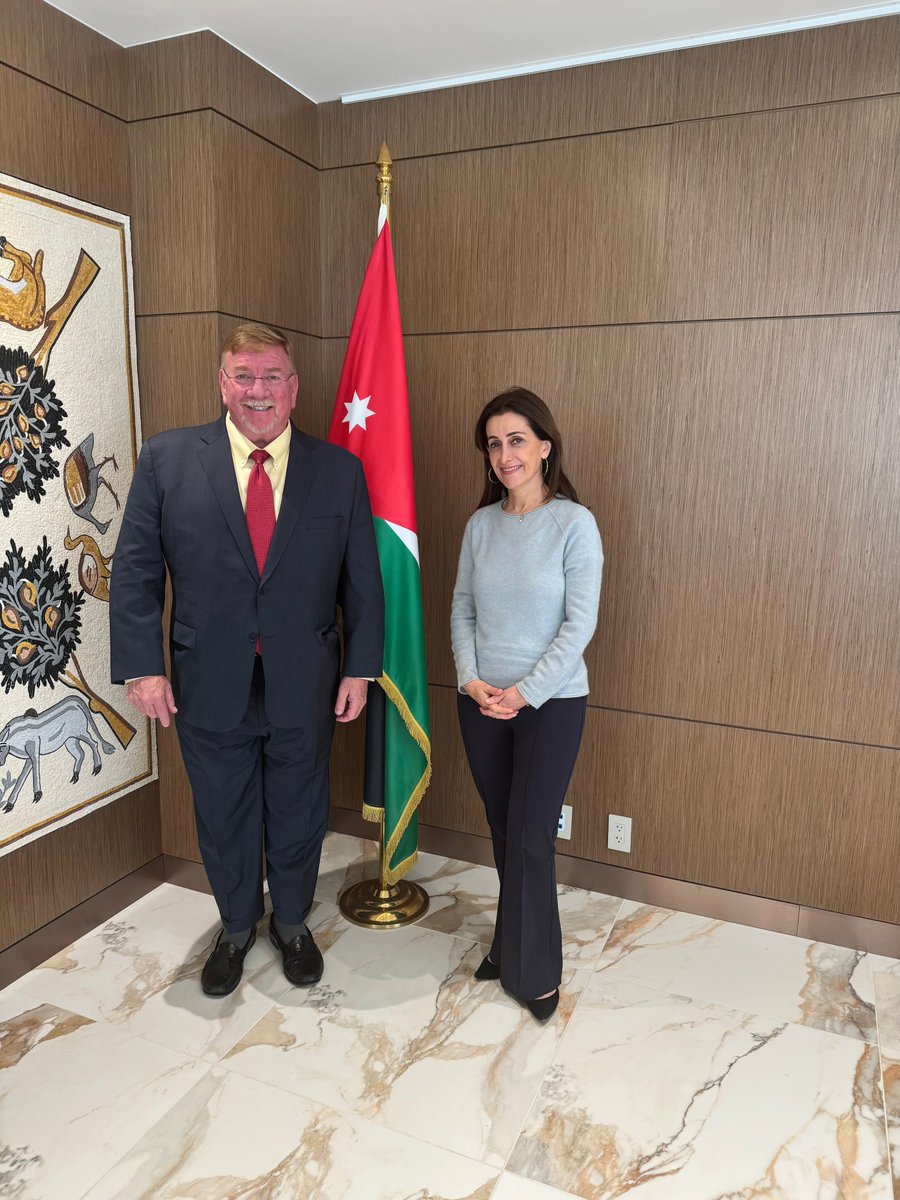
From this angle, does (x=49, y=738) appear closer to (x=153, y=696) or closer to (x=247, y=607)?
(x=153, y=696)

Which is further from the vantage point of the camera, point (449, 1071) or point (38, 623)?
point (38, 623)

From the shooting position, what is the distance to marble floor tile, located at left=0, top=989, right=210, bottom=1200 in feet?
6.03

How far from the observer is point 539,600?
7.30ft

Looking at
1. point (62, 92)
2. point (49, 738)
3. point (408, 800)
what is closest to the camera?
point (62, 92)

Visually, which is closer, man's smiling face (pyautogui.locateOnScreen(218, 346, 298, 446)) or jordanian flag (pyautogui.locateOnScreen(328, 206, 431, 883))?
man's smiling face (pyautogui.locateOnScreen(218, 346, 298, 446))

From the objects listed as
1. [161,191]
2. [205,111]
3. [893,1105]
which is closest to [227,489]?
[161,191]

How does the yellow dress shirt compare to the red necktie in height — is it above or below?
above

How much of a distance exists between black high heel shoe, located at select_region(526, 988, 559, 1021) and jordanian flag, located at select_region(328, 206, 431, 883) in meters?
0.77

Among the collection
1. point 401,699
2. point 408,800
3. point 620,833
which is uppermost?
point 401,699

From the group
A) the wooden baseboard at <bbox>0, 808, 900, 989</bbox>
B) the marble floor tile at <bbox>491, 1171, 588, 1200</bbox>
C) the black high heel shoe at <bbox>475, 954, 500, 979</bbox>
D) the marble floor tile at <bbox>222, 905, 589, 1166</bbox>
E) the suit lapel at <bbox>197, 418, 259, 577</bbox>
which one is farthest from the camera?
the wooden baseboard at <bbox>0, 808, 900, 989</bbox>

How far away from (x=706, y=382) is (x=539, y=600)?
962 mm

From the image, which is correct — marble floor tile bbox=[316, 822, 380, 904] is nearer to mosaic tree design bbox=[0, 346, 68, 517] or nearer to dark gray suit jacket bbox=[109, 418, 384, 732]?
dark gray suit jacket bbox=[109, 418, 384, 732]

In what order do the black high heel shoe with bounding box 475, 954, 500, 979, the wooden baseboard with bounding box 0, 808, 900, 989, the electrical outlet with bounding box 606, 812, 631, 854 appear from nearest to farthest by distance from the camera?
the black high heel shoe with bounding box 475, 954, 500, 979
the wooden baseboard with bounding box 0, 808, 900, 989
the electrical outlet with bounding box 606, 812, 631, 854

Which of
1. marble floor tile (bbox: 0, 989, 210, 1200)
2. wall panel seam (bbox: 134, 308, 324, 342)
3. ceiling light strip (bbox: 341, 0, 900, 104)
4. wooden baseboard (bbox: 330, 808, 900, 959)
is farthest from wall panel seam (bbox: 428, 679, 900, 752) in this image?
ceiling light strip (bbox: 341, 0, 900, 104)
